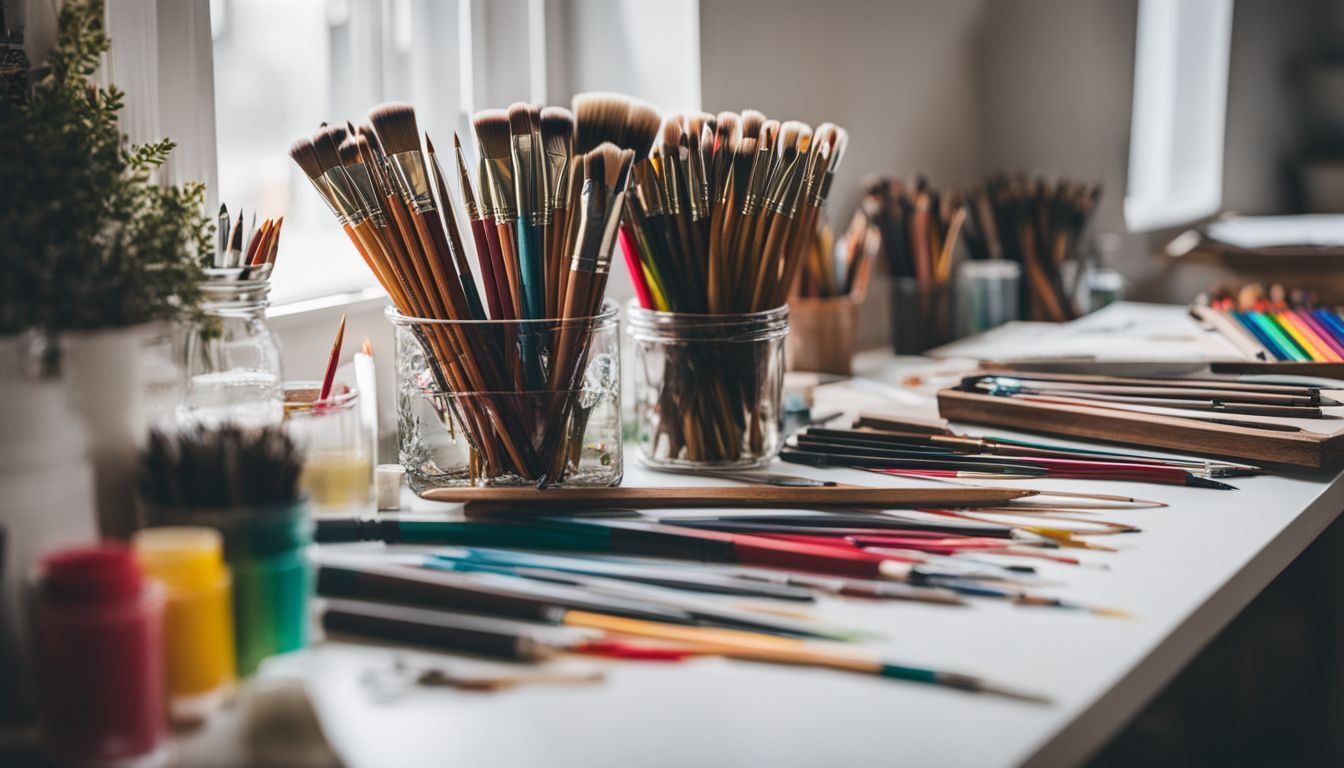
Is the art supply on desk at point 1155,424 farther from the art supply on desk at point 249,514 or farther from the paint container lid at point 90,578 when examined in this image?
the paint container lid at point 90,578

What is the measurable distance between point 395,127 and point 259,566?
1.37 ft

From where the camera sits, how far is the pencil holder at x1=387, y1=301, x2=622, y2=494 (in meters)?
0.96

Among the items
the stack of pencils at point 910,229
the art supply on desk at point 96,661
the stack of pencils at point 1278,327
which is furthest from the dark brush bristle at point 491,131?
the stack of pencils at point 1278,327

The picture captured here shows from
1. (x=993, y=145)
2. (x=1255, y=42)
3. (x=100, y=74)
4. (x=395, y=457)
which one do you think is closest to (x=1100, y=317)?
(x=993, y=145)

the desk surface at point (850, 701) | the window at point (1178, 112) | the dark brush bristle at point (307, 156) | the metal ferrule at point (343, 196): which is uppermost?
the window at point (1178, 112)

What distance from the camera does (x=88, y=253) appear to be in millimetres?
667

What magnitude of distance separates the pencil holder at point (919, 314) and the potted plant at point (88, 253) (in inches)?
41.6

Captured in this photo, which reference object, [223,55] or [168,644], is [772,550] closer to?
[168,644]

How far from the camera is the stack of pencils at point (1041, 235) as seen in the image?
Result: 1.87 m

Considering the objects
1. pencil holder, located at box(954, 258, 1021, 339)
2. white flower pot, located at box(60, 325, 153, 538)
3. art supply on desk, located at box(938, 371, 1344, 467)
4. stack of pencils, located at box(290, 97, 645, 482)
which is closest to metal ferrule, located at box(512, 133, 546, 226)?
stack of pencils, located at box(290, 97, 645, 482)

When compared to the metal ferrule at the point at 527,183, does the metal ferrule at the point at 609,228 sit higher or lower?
lower

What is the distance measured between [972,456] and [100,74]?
740 millimetres

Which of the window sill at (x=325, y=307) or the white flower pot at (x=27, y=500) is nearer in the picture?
the white flower pot at (x=27, y=500)

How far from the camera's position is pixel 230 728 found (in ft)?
1.91
